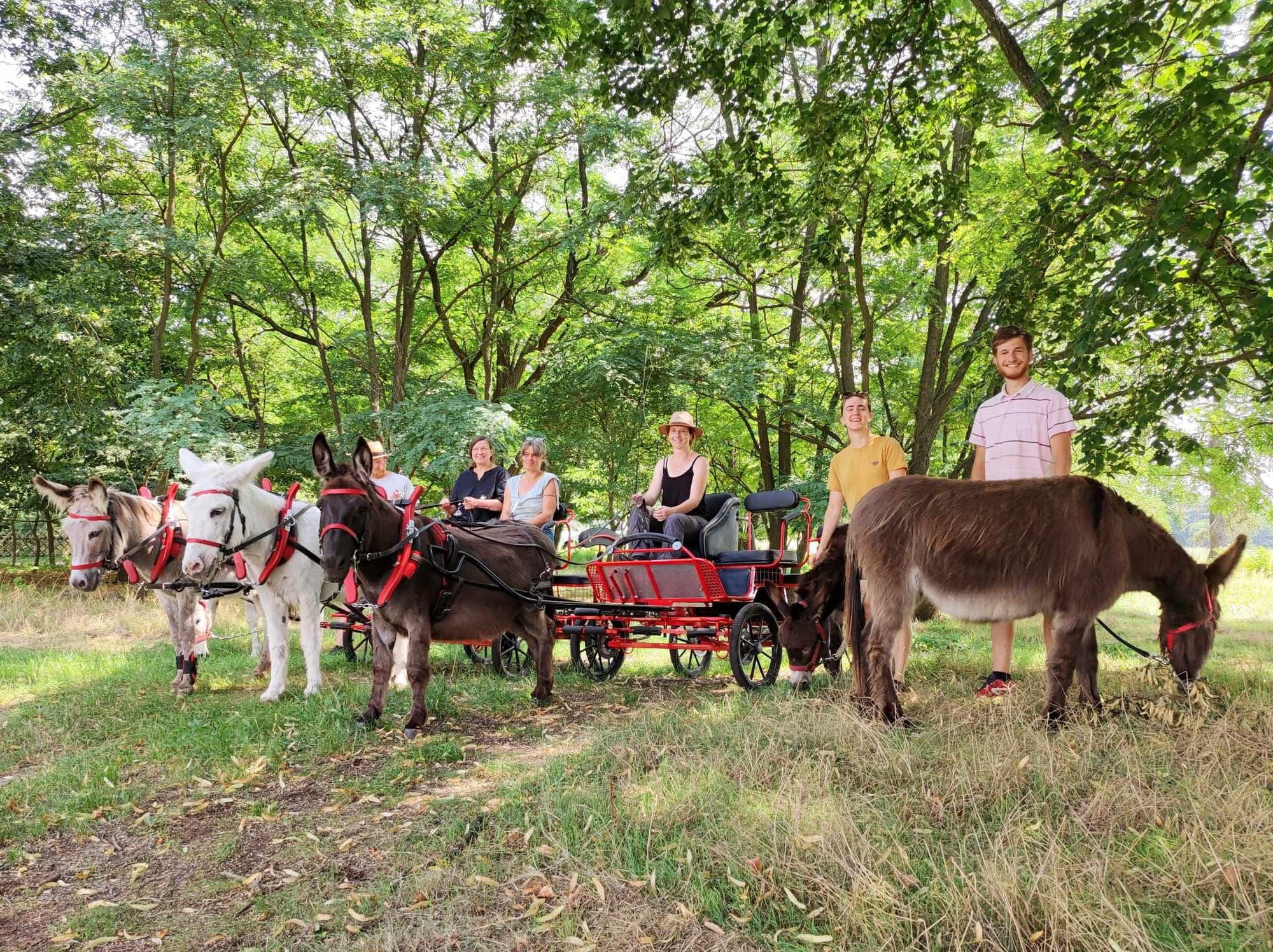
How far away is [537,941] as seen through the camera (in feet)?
8.91

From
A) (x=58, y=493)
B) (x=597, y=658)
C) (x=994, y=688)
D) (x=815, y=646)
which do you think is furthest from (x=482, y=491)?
(x=994, y=688)

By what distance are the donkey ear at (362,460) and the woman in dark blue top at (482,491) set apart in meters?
2.73

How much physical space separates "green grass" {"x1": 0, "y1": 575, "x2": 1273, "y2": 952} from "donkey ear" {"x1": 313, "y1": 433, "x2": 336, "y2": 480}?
1.71m

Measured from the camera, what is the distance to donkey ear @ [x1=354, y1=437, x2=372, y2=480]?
519 centimetres

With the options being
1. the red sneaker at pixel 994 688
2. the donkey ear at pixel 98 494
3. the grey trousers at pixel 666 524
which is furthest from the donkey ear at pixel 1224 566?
the donkey ear at pixel 98 494

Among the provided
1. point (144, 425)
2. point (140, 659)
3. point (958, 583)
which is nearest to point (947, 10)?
point (958, 583)

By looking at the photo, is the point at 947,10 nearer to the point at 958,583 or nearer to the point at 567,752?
the point at 958,583

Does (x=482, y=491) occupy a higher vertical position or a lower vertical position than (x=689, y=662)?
higher

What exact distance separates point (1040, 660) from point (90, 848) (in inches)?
287

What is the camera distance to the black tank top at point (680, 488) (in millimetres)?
7082

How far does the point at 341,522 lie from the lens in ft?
16.4

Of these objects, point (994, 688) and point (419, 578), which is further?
point (419, 578)

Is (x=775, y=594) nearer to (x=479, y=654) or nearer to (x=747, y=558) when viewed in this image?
(x=747, y=558)

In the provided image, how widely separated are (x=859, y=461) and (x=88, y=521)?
20.6 feet
